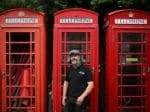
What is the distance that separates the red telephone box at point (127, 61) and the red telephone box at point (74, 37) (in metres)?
0.32

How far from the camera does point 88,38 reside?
8.96 metres

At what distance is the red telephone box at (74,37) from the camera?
891 cm

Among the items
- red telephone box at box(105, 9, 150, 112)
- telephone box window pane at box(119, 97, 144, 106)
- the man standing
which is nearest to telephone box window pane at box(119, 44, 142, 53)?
red telephone box at box(105, 9, 150, 112)

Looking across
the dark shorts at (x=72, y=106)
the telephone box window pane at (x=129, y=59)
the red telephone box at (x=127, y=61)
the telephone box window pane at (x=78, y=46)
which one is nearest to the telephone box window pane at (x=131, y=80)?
the red telephone box at (x=127, y=61)

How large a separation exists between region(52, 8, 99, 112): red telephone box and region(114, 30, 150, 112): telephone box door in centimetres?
47

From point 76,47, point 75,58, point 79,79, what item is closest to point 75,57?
point 75,58

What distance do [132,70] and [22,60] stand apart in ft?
7.33

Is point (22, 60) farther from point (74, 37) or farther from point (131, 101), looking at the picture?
point (131, 101)

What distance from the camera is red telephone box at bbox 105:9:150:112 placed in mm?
9008

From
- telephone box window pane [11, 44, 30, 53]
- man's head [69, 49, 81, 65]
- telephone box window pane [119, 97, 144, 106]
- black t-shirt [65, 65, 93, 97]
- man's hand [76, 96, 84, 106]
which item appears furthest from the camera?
telephone box window pane [119, 97, 144, 106]

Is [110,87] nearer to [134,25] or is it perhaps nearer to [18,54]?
[134,25]

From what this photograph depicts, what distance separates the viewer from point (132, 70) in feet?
30.2

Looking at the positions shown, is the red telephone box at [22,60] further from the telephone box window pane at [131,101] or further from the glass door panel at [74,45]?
the telephone box window pane at [131,101]

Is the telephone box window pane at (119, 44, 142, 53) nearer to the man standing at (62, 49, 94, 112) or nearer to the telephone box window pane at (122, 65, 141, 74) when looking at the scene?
the telephone box window pane at (122, 65, 141, 74)
